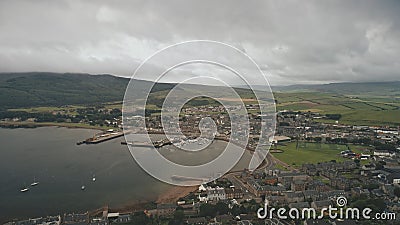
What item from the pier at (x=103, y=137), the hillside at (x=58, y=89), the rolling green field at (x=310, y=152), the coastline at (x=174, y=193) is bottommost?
the coastline at (x=174, y=193)

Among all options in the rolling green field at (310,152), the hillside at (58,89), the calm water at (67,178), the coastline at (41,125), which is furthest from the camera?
the hillside at (58,89)

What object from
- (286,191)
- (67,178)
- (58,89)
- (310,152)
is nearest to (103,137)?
(67,178)

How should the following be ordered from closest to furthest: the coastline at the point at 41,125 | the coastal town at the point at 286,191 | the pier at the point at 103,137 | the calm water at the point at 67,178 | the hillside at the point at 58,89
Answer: the coastal town at the point at 286,191
the calm water at the point at 67,178
the pier at the point at 103,137
the coastline at the point at 41,125
the hillside at the point at 58,89

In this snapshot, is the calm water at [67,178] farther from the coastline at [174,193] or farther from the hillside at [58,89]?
the hillside at [58,89]

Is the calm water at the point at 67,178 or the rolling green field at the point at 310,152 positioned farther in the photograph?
the rolling green field at the point at 310,152

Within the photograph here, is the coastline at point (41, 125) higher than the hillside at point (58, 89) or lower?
lower

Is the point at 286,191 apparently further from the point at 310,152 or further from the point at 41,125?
the point at 41,125

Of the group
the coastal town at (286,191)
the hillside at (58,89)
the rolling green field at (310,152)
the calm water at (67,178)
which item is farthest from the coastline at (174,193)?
the hillside at (58,89)
